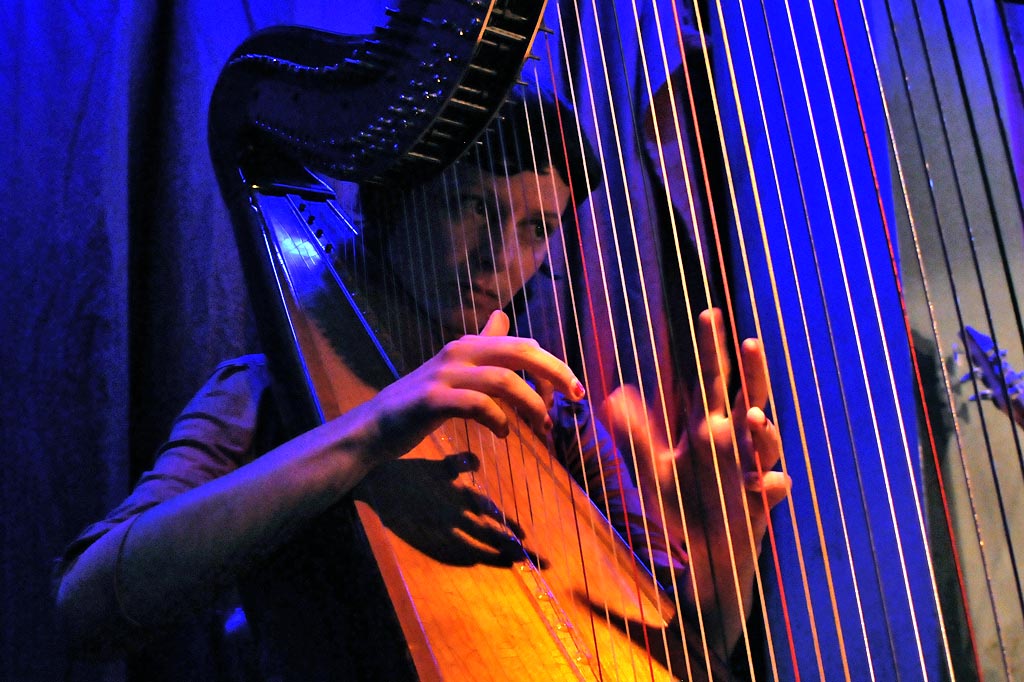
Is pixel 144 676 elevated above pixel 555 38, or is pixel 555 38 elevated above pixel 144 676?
pixel 555 38

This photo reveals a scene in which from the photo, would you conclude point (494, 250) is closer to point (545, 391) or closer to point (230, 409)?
point (545, 391)

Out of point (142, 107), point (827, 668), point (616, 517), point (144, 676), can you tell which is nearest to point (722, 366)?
point (616, 517)

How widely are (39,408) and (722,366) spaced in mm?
1299

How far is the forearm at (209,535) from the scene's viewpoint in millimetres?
803

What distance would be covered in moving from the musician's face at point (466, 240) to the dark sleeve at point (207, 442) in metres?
0.29

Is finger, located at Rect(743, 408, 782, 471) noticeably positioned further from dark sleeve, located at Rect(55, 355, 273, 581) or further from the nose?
dark sleeve, located at Rect(55, 355, 273, 581)

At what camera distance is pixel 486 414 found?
30.0 inches

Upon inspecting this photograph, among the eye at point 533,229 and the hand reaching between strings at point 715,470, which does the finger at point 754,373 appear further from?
the eye at point 533,229

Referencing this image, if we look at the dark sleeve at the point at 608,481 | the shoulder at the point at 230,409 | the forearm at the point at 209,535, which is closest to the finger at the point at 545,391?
the dark sleeve at the point at 608,481

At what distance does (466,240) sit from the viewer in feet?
3.32

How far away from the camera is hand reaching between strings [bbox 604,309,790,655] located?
0.76 meters

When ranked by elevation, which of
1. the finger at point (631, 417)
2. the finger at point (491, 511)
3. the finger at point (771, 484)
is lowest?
the finger at point (771, 484)

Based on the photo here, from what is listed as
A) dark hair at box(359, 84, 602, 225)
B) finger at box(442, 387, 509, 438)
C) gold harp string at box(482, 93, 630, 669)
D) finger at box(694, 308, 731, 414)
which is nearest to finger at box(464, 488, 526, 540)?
gold harp string at box(482, 93, 630, 669)

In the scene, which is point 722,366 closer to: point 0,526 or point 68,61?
point 0,526
